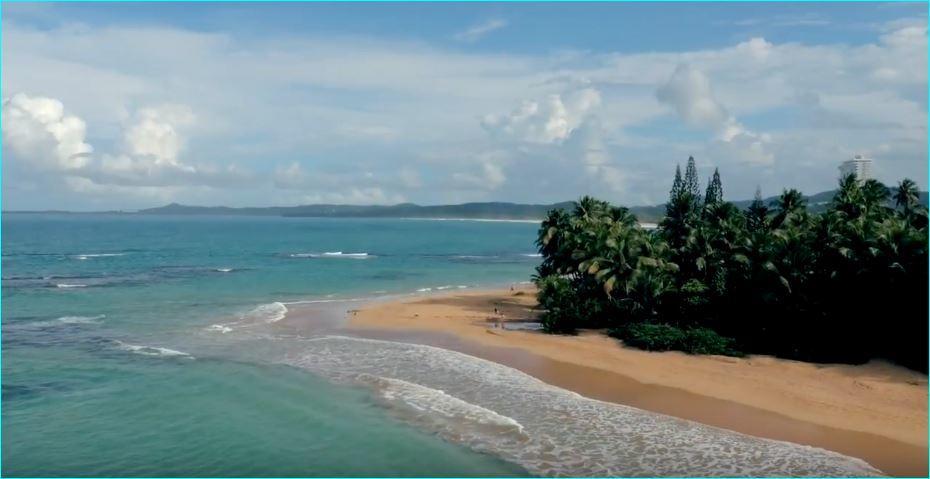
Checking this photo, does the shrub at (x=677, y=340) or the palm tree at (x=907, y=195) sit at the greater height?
the palm tree at (x=907, y=195)

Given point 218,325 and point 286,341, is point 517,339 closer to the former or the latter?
point 286,341

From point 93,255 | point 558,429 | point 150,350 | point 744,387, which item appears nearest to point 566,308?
point 744,387

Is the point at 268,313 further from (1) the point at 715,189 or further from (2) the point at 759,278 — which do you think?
(1) the point at 715,189

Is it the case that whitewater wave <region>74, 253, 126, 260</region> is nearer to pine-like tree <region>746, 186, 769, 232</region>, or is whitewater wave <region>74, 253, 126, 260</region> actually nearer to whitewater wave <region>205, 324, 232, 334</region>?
whitewater wave <region>205, 324, 232, 334</region>

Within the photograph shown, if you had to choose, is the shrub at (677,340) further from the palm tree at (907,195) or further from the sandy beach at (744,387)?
the palm tree at (907,195)

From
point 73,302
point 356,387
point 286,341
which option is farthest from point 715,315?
point 73,302

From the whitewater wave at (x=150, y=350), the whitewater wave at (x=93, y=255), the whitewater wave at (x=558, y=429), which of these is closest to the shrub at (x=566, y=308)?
the whitewater wave at (x=558, y=429)

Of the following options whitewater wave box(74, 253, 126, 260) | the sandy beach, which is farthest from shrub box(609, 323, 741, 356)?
whitewater wave box(74, 253, 126, 260)
